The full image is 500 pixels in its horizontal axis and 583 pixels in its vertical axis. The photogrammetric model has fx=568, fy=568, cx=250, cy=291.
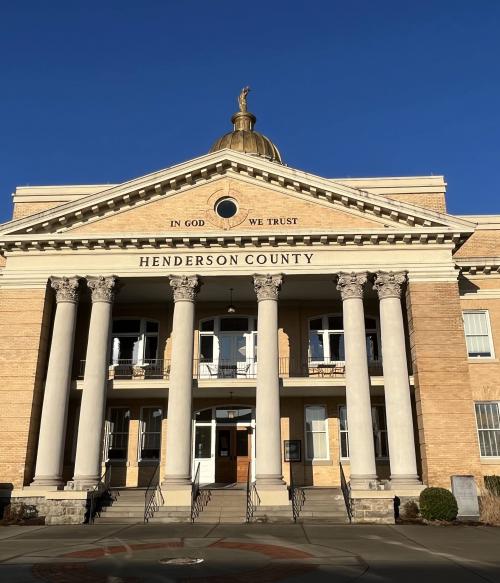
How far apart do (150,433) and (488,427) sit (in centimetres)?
1350

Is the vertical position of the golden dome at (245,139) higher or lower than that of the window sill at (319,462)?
higher

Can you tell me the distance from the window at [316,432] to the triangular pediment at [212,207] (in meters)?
7.79

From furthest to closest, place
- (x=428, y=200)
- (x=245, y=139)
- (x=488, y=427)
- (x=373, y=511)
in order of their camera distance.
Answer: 1. (x=245, y=139)
2. (x=428, y=200)
3. (x=488, y=427)
4. (x=373, y=511)

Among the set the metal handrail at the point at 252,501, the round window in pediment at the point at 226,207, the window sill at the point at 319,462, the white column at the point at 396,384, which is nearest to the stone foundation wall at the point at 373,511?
the white column at the point at 396,384

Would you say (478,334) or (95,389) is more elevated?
(478,334)

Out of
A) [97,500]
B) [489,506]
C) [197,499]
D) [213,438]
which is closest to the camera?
[489,506]

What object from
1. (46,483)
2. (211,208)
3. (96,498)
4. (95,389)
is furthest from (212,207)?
(46,483)

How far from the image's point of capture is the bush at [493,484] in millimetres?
18525

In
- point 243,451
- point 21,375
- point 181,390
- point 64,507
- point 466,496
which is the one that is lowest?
point 64,507

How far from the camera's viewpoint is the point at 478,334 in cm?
2303

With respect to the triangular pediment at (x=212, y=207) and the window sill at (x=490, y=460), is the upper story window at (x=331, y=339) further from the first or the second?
the window sill at (x=490, y=460)

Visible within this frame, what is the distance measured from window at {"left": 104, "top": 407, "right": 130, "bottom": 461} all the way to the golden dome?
1713 centimetres

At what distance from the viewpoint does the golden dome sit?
3438 centimetres

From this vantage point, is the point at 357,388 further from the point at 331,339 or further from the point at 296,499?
the point at 331,339
